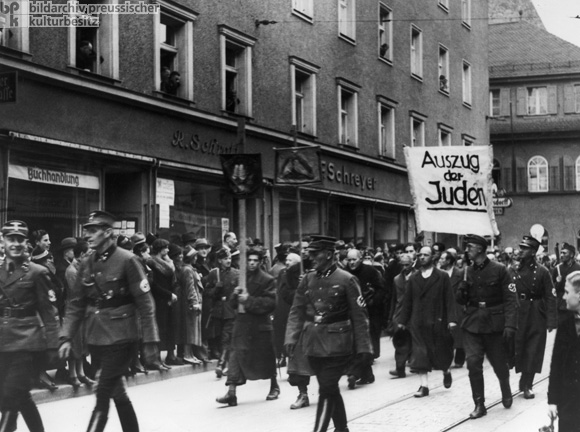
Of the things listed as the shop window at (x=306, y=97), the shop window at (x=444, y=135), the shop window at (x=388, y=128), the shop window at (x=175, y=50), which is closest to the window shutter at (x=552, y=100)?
the shop window at (x=444, y=135)

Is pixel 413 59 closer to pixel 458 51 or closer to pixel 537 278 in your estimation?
pixel 458 51

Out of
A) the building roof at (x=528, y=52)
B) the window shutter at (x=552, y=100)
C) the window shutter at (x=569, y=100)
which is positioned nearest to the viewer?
the window shutter at (x=569, y=100)

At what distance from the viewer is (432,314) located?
13.0 meters

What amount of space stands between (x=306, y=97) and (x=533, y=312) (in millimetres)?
14635

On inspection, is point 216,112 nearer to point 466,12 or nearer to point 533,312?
point 533,312

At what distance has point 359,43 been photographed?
3020cm

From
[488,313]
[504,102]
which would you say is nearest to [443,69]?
[504,102]

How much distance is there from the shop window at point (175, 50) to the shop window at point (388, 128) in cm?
1205

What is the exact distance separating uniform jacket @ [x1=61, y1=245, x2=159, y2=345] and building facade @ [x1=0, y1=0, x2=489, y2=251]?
3755 mm

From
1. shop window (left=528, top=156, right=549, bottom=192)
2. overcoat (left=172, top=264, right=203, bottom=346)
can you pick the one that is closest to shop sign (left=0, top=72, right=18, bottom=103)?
overcoat (left=172, top=264, right=203, bottom=346)

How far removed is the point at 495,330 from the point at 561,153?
46380mm

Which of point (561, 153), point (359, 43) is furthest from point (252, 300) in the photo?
point (561, 153)

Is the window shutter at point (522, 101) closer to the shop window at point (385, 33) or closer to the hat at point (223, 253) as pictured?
the shop window at point (385, 33)

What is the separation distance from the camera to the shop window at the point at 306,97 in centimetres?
2664
